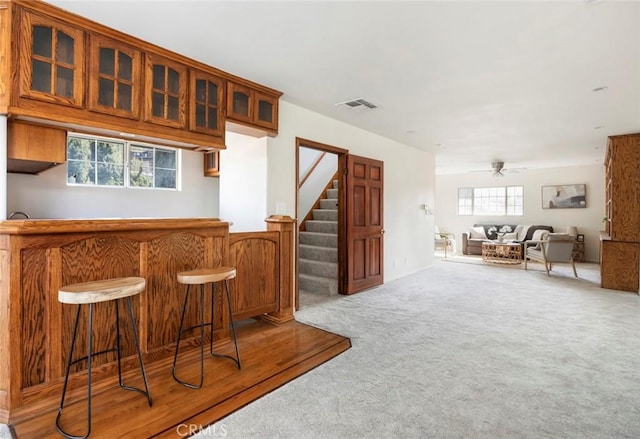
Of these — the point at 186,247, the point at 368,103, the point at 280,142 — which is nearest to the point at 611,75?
the point at 368,103

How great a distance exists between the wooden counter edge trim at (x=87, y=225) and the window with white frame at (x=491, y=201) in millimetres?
9288

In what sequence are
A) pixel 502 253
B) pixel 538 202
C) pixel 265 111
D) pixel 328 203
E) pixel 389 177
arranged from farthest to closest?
pixel 538 202, pixel 502 253, pixel 328 203, pixel 389 177, pixel 265 111

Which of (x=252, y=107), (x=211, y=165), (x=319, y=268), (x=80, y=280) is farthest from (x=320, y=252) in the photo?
(x=80, y=280)

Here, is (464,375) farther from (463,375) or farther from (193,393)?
(193,393)

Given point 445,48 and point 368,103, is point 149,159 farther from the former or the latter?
point 445,48

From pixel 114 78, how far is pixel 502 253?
7980 millimetres

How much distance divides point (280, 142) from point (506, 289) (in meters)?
4.11

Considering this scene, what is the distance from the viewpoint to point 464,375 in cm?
240

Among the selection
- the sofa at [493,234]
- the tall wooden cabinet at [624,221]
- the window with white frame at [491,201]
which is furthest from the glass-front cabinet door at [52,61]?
the window with white frame at [491,201]

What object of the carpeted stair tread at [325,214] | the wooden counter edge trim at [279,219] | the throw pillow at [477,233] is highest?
the carpeted stair tread at [325,214]

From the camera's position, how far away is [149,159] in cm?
498

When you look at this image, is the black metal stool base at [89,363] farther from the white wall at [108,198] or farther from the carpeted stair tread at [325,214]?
the carpeted stair tread at [325,214]

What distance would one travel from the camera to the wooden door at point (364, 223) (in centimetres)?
463

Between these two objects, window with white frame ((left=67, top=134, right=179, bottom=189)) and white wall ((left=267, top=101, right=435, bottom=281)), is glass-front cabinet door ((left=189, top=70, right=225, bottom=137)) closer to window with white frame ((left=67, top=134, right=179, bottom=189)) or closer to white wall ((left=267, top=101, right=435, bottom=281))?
white wall ((left=267, top=101, right=435, bottom=281))
